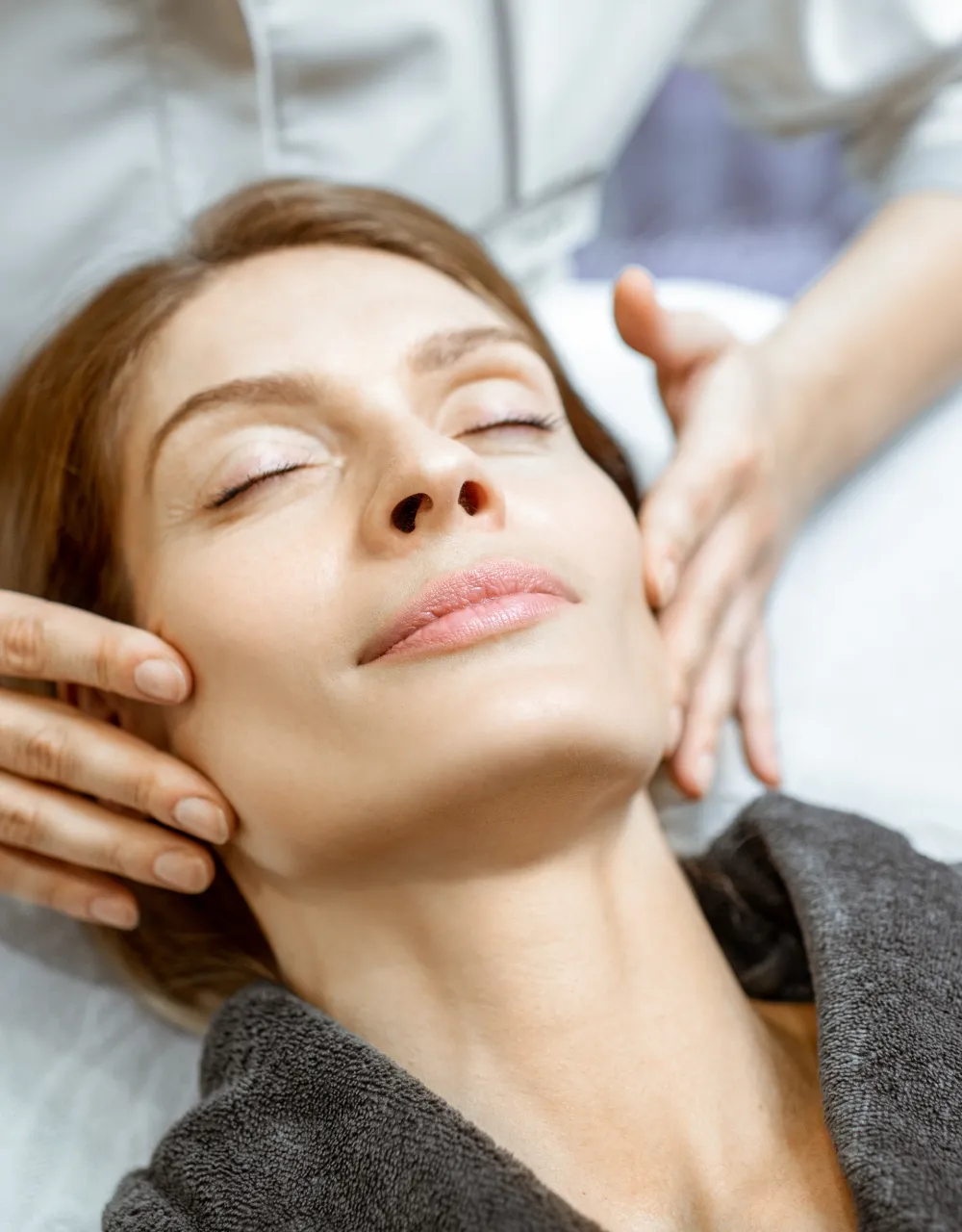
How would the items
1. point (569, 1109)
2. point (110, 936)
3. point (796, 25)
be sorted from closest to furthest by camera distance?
point (569, 1109), point (110, 936), point (796, 25)

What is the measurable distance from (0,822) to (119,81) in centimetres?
63

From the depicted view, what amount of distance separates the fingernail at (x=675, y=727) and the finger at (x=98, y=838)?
0.35m

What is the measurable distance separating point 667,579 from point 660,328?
245 millimetres

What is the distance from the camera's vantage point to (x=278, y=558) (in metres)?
0.81

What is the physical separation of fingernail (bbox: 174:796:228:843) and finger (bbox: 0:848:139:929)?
0.49 ft

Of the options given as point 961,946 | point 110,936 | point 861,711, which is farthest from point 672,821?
point 110,936

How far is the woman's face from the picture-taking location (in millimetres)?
763

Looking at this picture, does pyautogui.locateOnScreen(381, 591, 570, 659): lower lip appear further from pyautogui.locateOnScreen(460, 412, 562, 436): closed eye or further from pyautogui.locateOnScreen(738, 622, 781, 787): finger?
pyautogui.locateOnScreen(738, 622, 781, 787): finger

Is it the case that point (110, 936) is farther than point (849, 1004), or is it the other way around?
point (110, 936)

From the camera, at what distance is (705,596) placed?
3.47ft

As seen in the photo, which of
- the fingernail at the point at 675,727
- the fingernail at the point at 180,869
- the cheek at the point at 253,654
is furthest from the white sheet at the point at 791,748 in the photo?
the cheek at the point at 253,654

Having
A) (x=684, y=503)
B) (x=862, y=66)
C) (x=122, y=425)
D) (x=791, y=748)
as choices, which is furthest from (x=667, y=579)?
(x=862, y=66)

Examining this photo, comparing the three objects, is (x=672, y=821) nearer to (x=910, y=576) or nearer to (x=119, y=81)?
(x=910, y=576)

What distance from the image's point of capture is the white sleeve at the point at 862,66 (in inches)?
52.8
